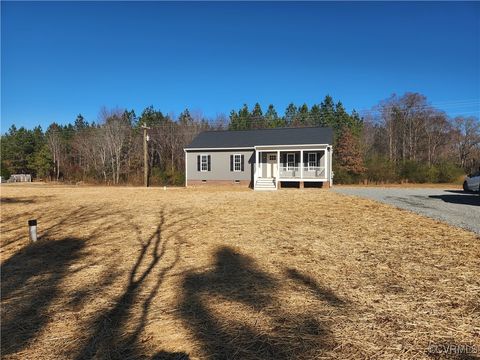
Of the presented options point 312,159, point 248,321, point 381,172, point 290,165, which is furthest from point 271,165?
point 248,321

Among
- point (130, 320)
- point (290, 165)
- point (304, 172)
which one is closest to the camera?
point (130, 320)

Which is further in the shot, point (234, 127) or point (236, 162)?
point (234, 127)

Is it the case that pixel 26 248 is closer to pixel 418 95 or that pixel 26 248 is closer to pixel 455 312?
pixel 455 312

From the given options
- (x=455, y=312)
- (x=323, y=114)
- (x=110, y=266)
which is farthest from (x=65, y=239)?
(x=323, y=114)

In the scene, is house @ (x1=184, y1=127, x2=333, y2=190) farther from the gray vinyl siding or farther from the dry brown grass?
the dry brown grass

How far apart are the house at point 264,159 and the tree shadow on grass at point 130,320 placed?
2072 cm

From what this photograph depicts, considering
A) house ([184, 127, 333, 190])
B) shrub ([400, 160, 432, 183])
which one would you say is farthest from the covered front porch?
shrub ([400, 160, 432, 183])

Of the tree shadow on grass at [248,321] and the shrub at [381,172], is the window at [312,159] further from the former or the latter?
the tree shadow on grass at [248,321]

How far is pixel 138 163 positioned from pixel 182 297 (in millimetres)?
43138

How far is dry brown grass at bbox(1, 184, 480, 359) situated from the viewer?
2900mm

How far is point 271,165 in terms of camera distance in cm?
2814

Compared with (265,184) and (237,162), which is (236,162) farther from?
(265,184)

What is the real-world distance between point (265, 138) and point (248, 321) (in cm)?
2669

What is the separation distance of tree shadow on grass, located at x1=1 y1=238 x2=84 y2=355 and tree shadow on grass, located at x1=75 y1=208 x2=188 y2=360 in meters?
0.66
